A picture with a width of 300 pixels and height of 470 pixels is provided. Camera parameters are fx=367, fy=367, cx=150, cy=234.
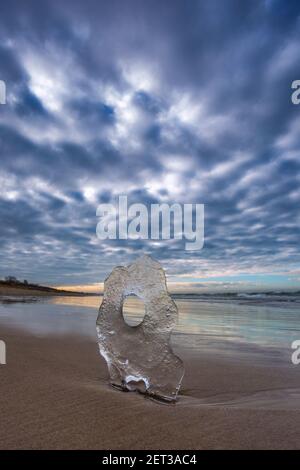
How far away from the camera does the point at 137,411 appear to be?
3.10 metres

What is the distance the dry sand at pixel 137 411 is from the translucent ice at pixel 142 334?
0.24 metres

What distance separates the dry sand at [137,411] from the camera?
254 cm

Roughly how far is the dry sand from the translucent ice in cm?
24

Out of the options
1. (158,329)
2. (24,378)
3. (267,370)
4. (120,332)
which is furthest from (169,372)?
(267,370)

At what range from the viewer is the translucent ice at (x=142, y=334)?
3.87 m

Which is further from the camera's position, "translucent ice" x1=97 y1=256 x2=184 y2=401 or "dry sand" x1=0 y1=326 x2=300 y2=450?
"translucent ice" x1=97 y1=256 x2=184 y2=401

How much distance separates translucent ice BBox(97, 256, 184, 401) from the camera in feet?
12.7

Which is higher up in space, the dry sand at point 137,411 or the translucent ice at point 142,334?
the translucent ice at point 142,334

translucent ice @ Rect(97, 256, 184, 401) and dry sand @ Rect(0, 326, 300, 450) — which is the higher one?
translucent ice @ Rect(97, 256, 184, 401)

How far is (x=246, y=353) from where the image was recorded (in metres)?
6.38

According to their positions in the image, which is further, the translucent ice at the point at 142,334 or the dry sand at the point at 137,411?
the translucent ice at the point at 142,334

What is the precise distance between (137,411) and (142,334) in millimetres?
1036
